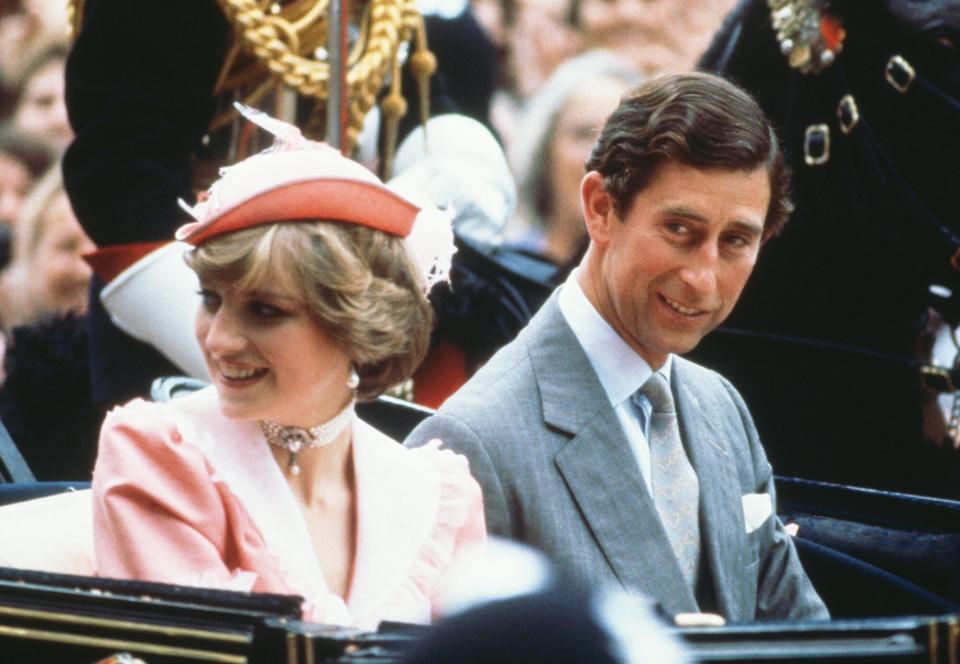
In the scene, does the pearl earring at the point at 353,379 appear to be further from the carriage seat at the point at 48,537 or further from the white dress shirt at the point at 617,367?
the white dress shirt at the point at 617,367

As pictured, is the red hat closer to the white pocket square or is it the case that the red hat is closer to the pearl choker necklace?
the pearl choker necklace

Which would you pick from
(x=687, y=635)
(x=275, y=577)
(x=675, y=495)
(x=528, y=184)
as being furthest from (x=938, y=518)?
(x=528, y=184)

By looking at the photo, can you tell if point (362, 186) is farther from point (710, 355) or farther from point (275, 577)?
point (710, 355)

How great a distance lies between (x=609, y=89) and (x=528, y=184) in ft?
1.55

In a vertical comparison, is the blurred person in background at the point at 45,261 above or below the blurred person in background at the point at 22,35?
below

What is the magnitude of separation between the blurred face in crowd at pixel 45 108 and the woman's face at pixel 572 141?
6.03 ft

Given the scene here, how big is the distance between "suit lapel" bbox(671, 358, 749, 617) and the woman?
1.48ft

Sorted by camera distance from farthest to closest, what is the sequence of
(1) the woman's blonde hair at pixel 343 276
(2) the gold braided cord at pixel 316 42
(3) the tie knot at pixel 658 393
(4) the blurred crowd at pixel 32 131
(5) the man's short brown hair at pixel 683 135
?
(4) the blurred crowd at pixel 32 131, (2) the gold braided cord at pixel 316 42, (3) the tie knot at pixel 658 393, (5) the man's short brown hair at pixel 683 135, (1) the woman's blonde hair at pixel 343 276

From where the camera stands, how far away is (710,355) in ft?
13.2

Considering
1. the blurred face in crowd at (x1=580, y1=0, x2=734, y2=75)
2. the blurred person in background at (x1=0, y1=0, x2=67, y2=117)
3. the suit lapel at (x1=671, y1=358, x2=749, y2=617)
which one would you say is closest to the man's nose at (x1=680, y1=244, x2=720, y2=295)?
the suit lapel at (x1=671, y1=358, x2=749, y2=617)

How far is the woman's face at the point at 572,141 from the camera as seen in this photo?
6914mm

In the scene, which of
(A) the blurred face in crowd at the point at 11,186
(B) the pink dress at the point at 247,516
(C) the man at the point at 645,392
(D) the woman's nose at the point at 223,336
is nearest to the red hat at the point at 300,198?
(D) the woman's nose at the point at 223,336

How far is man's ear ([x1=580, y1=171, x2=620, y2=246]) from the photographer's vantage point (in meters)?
3.01

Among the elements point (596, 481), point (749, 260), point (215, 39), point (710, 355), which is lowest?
point (596, 481)
